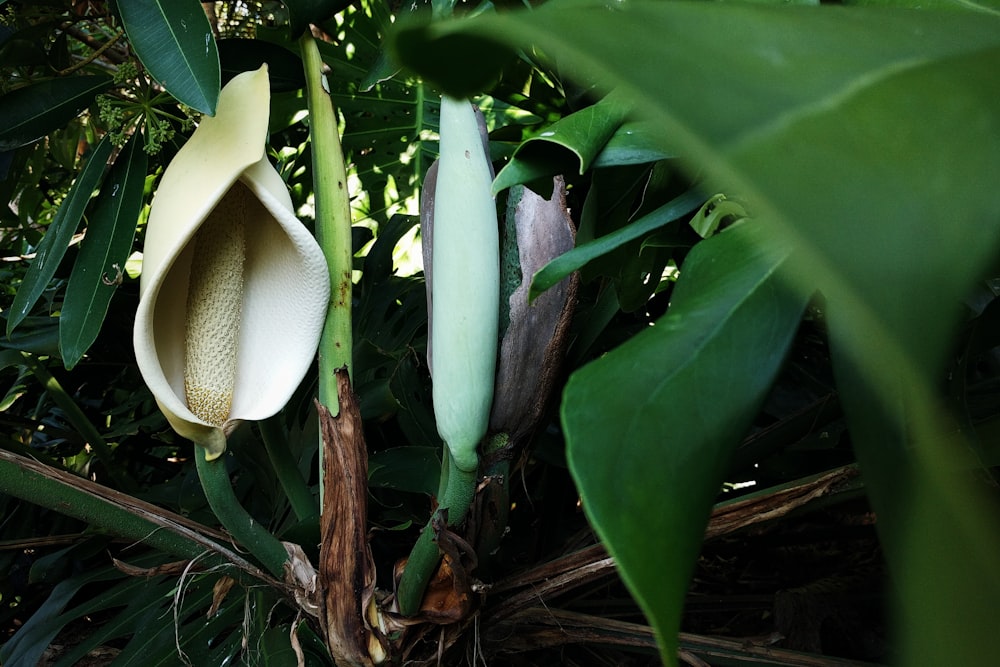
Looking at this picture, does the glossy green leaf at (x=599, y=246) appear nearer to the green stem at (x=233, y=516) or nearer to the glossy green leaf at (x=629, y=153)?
the glossy green leaf at (x=629, y=153)

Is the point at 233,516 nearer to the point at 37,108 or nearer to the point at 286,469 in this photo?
the point at 286,469

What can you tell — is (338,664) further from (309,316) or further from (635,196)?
(635,196)

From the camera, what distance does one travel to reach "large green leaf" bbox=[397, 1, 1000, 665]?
8cm

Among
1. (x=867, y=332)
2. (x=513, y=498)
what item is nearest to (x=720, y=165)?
(x=867, y=332)

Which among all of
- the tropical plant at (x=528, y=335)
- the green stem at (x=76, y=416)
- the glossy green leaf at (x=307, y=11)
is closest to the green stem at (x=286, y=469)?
the tropical plant at (x=528, y=335)

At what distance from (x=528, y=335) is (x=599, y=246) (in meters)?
0.11

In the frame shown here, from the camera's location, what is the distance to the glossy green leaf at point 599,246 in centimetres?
27

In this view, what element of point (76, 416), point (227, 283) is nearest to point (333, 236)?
point (227, 283)

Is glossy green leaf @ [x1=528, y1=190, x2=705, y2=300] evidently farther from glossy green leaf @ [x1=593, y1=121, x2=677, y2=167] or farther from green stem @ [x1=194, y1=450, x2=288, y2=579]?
green stem @ [x1=194, y1=450, x2=288, y2=579]

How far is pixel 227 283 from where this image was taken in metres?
0.40

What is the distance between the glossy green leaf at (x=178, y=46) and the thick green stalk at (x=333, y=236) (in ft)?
0.19

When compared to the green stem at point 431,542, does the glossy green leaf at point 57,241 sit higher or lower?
higher

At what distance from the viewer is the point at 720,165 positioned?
78 millimetres

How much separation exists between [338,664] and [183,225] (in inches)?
9.3
